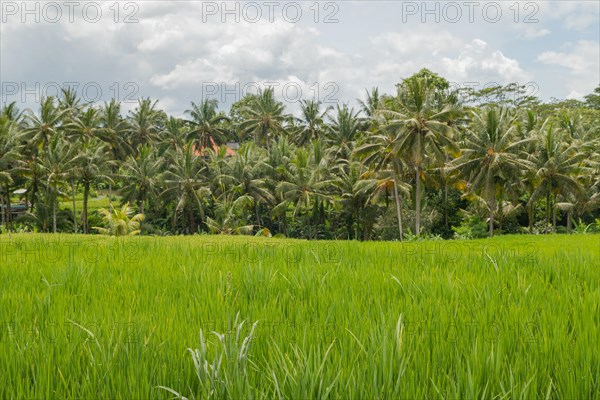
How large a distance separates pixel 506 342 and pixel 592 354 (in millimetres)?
309

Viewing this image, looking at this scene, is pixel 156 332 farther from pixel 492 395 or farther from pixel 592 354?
pixel 592 354

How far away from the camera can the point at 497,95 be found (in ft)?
164

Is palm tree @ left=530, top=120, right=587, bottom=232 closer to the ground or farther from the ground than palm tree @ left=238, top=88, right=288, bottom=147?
closer to the ground

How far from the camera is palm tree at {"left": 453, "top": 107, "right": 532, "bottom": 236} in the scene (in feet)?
91.2

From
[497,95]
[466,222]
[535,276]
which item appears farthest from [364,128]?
[535,276]

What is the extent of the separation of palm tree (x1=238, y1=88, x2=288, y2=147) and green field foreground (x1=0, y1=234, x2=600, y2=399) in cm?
4613

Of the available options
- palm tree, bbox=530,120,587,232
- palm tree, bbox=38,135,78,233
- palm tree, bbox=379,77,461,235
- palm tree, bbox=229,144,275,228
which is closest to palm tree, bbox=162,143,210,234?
palm tree, bbox=229,144,275,228

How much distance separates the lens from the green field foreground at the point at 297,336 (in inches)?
62.2

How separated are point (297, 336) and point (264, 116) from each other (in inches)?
1902

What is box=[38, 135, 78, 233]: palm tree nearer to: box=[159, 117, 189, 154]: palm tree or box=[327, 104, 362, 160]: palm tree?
box=[159, 117, 189, 154]: palm tree

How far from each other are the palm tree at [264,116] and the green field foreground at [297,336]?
46.1 metres

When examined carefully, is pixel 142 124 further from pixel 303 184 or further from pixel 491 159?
pixel 491 159

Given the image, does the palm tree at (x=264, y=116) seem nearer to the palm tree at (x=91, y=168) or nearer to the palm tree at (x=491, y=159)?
the palm tree at (x=91, y=168)

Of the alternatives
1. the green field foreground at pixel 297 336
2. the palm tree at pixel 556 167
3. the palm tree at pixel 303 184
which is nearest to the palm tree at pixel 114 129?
the palm tree at pixel 303 184
